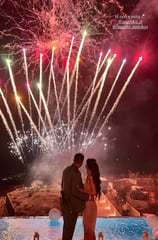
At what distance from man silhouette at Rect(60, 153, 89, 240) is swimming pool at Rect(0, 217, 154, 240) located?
5.89 ft

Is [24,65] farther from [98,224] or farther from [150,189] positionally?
[150,189]

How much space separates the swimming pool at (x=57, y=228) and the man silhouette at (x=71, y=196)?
180cm

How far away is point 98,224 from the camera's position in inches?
275

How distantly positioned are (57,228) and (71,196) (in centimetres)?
296

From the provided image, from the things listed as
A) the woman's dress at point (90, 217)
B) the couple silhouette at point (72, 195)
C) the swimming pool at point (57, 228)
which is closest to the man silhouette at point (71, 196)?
the couple silhouette at point (72, 195)

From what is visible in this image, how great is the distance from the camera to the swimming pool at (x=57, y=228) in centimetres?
589

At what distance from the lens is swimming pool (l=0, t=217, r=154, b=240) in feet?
19.3

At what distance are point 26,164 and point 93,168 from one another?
4434cm

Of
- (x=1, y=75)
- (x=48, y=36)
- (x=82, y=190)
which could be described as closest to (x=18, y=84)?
(x=1, y=75)

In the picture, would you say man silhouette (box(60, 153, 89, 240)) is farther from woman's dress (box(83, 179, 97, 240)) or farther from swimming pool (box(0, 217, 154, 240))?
swimming pool (box(0, 217, 154, 240))

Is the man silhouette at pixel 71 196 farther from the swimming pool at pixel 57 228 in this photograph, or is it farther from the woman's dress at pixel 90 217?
the swimming pool at pixel 57 228

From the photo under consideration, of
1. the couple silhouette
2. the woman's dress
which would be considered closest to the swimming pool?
the woman's dress

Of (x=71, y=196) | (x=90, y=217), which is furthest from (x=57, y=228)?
(x=71, y=196)

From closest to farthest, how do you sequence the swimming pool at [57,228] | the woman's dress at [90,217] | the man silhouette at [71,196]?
the man silhouette at [71,196], the woman's dress at [90,217], the swimming pool at [57,228]
